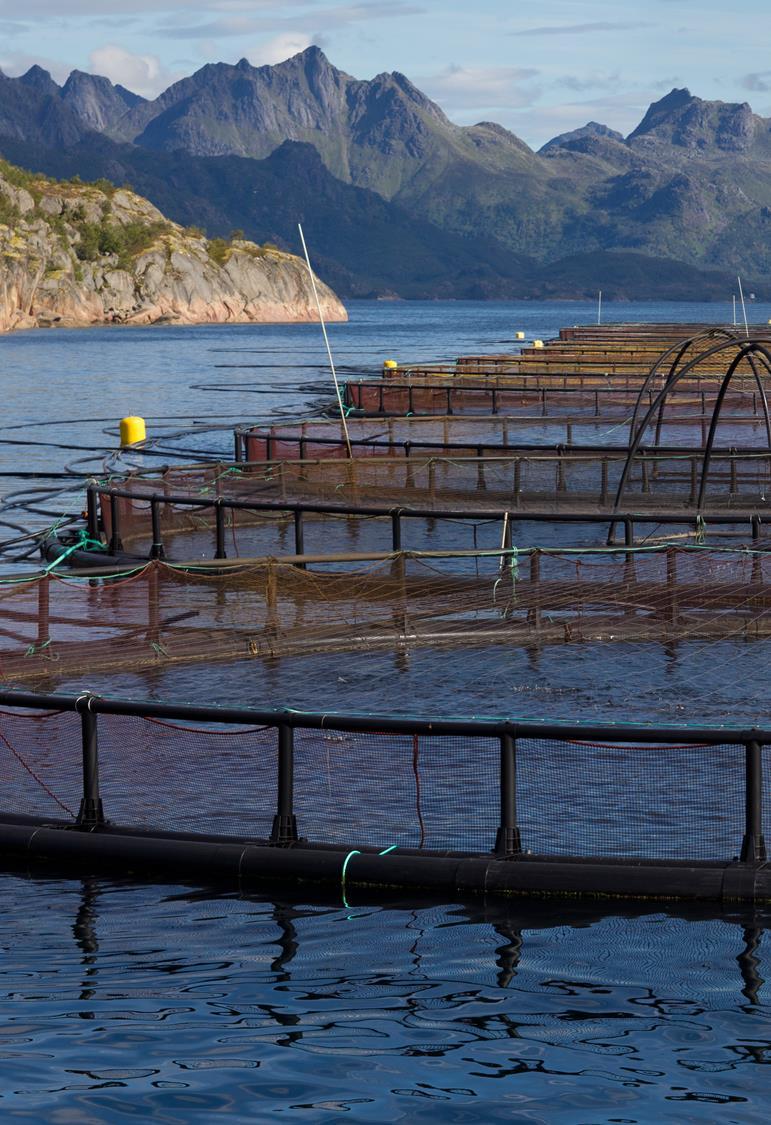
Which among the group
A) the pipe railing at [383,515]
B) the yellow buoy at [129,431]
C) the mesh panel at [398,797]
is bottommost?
the mesh panel at [398,797]

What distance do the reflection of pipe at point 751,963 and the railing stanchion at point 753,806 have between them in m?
0.58

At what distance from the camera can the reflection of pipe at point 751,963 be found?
1041 centimetres

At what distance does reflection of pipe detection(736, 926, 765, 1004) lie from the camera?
10406 millimetres

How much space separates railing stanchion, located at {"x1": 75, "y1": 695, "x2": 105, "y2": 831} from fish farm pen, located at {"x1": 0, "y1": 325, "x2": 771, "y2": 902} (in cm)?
2

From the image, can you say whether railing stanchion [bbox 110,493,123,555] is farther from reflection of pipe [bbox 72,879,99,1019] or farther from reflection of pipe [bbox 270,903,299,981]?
reflection of pipe [bbox 270,903,299,981]

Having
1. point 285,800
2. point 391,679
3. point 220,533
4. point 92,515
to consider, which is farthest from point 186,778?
point 92,515

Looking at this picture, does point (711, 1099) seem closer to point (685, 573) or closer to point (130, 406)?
point (685, 573)

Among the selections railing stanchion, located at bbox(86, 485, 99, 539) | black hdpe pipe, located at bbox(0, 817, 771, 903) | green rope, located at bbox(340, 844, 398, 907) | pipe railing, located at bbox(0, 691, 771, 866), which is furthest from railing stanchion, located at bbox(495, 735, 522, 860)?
railing stanchion, located at bbox(86, 485, 99, 539)

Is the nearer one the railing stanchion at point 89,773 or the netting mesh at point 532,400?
the railing stanchion at point 89,773

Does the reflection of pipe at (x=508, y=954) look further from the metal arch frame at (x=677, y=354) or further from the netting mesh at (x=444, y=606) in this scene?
the metal arch frame at (x=677, y=354)

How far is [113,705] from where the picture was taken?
12.5m

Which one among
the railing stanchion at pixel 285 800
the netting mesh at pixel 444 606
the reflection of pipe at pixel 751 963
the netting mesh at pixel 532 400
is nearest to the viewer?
the reflection of pipe at pixel 751 963

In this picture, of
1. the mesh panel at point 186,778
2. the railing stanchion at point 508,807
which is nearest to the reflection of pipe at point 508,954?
the railing stanchion at point 508,807

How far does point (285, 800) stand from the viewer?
12320 millimetres
